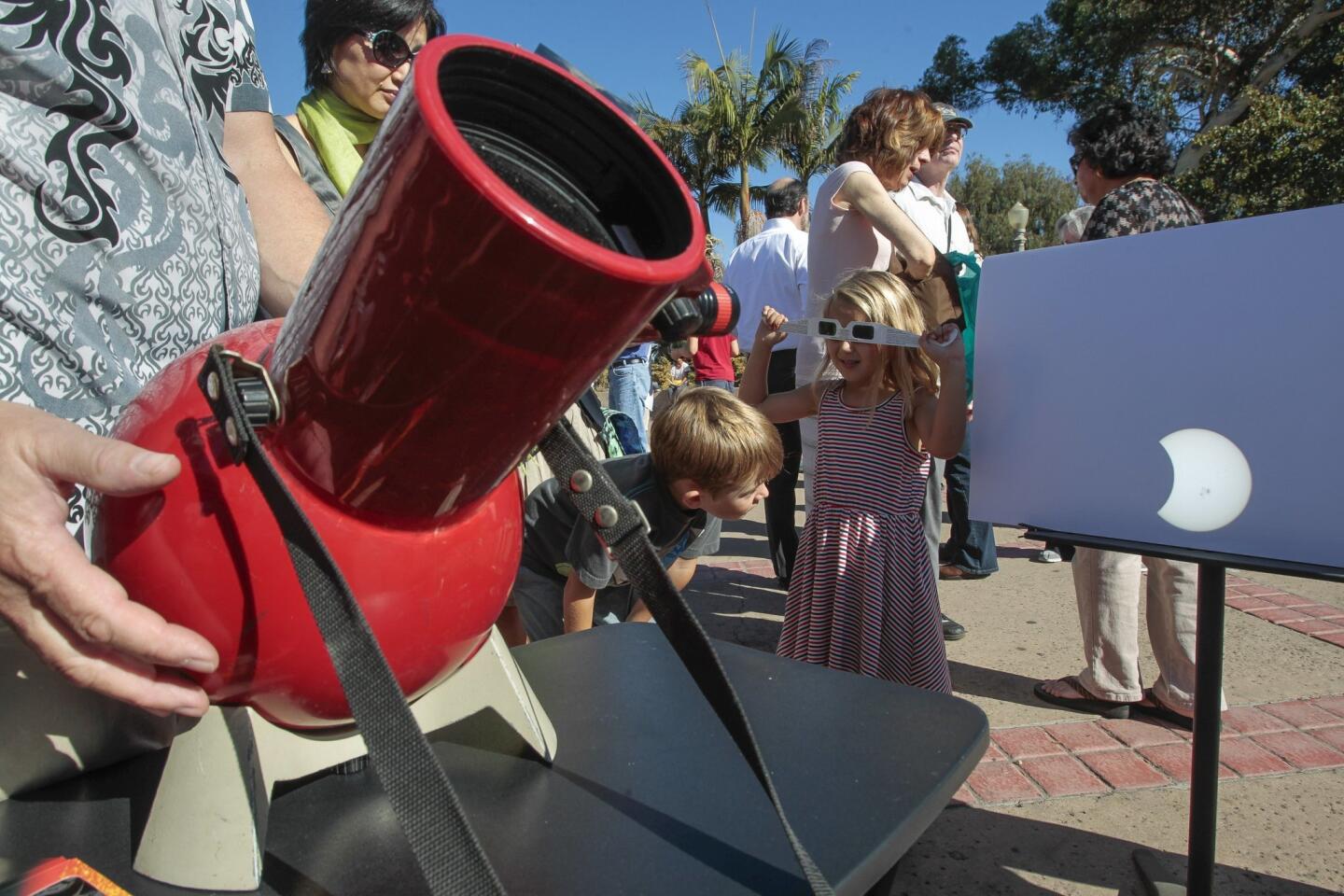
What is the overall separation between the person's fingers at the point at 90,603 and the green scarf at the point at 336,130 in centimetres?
85

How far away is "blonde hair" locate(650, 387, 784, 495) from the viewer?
2217 mm

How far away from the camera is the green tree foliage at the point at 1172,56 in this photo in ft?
52.3

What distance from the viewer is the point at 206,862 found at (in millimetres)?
681

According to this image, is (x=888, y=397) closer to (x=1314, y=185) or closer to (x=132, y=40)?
(x=132, y=40)

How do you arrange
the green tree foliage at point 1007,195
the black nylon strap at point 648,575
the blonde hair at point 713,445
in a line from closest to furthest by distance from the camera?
the black nylon strap at point 648,575 → the blonde hair at point 713,445 → the green tree foliage at point 1007,195

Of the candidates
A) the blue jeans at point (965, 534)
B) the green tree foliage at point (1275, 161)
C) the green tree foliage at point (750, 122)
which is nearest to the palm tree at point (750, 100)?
the green tree foliage at point (750, 122)

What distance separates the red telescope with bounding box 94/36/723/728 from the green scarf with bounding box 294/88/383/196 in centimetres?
77

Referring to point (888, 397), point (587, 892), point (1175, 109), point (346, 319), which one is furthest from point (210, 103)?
point (1175, 109)

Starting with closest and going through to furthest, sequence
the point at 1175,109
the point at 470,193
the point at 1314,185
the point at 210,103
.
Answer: the point at 470,193, the point at 210,103, the point at 1314,185, the point at 1175,109

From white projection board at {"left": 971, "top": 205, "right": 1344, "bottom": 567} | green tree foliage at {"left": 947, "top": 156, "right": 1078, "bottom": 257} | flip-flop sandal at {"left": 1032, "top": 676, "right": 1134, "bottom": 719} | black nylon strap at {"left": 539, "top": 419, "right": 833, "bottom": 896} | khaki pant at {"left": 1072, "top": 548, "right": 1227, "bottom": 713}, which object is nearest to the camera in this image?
black nylon strap at {"left": 539, "top": 419, "right": 833, "bottom": 896}

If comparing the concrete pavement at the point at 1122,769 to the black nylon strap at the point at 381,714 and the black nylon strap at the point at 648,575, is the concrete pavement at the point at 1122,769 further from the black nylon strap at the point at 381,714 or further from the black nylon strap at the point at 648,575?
the black nylon strap at the point at 381,714

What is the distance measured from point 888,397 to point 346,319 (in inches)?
82.7

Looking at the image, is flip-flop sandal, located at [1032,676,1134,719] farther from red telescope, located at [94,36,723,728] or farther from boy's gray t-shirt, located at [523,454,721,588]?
red telescope, located at [94,36,723,728]

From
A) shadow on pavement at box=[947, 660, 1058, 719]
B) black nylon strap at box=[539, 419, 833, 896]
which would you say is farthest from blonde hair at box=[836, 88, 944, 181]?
black nylon strap at box=[539, 419, 833, 896]
